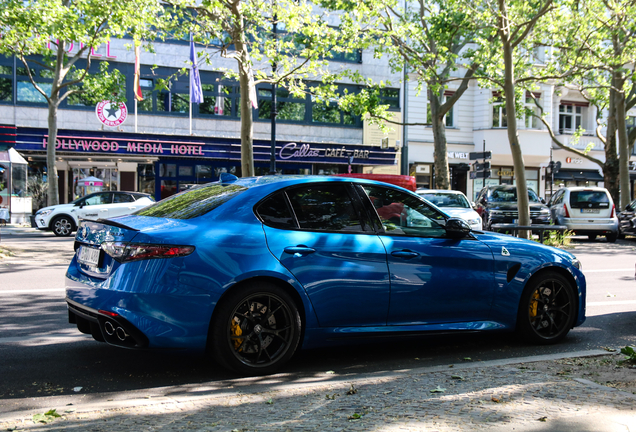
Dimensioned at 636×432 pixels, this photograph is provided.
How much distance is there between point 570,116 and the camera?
3928 centimetres

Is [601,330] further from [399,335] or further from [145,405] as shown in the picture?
[145,405]

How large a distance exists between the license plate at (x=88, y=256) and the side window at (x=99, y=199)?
52.6 ft

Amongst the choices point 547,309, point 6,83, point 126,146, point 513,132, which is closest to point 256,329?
point 547,309

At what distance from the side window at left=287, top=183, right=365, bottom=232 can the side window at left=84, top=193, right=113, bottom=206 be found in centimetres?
1650

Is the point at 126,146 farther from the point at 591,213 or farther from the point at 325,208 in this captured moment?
the point at 325,208

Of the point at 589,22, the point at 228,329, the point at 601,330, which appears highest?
the point at 589,22

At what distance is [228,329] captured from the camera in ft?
14.7

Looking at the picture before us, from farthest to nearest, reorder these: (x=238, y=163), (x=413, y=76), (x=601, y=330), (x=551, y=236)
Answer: (x=413, y=76), (x=238, y=163), (x=551, y=236), (x=601, y=330)

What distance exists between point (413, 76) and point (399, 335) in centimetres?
3038

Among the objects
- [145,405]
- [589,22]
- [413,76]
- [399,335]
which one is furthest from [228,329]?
[413,76]

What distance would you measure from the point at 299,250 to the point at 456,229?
1.45m

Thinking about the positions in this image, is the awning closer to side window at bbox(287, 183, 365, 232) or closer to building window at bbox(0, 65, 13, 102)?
building window at bbox(0, 65, 13, 102)

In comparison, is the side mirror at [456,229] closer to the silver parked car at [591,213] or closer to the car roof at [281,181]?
the car roof at [281,181]

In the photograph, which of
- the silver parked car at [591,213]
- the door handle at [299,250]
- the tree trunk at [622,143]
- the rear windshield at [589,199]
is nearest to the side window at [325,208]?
the door handle at [299,250]
